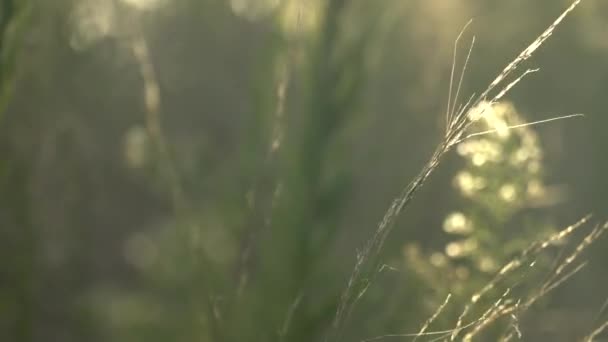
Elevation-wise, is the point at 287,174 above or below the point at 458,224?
above

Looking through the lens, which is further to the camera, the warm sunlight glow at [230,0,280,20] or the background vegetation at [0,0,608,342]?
the warm sunlight glow at [230,0,280,20]

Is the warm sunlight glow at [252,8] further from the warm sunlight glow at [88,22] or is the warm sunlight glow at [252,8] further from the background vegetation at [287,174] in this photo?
the warm sunlight glow at [88,22]

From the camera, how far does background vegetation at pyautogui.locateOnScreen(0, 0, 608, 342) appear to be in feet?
5.03

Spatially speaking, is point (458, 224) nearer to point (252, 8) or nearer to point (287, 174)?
point (287, 174)

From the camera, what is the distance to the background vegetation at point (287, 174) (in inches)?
60.3

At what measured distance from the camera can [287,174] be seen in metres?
2.12

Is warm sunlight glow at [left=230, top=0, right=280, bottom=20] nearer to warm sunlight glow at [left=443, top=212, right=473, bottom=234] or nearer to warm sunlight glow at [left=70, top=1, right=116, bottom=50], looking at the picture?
warm sunlight glow at [left=70, top=1, right=116, bottom=50]

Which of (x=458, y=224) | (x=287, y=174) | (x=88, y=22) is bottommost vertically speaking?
(x=458, y=224)

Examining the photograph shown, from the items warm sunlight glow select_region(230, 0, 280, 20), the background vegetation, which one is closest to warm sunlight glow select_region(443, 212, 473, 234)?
the background vegetation

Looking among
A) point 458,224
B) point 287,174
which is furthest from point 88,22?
point 458,224

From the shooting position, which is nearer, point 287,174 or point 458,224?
point 458,224

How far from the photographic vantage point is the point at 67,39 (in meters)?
2.55

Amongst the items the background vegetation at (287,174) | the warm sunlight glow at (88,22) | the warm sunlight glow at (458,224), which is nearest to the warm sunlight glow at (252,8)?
the background vegetation at (287,174)

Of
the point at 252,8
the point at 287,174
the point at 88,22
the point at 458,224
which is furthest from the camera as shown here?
the point at 252,8
